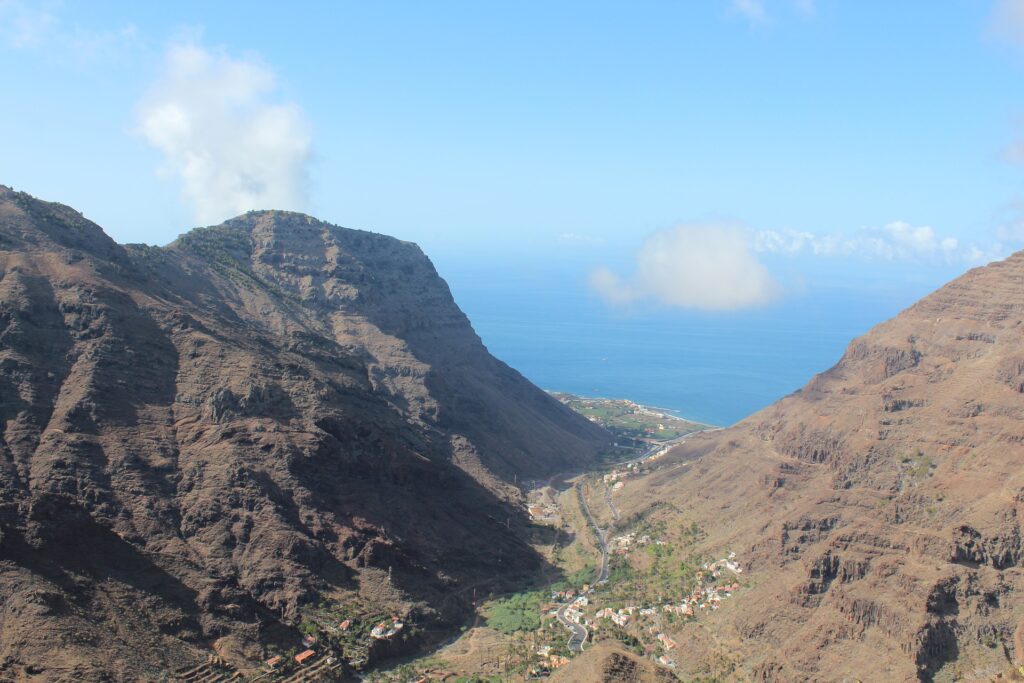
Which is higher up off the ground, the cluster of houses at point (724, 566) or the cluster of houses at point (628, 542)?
the cluster of houses at point (628, 542)

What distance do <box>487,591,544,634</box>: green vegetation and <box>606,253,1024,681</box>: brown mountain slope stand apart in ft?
41.7

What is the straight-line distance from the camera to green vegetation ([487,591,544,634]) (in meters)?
76.9

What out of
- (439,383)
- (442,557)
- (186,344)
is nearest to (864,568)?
(442,557)

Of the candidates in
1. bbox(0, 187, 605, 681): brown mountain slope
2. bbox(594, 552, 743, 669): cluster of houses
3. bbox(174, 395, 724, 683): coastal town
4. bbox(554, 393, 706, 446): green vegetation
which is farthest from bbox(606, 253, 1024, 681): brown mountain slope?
bbox(554, 393, 706, 446): green vegetation

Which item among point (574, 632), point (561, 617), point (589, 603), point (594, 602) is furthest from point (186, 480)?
point (594, 602)

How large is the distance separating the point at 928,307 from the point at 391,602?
74.3 meters

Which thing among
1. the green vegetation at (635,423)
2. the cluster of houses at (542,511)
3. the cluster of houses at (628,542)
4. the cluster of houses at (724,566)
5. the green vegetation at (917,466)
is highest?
the green vegetation at (635,423)

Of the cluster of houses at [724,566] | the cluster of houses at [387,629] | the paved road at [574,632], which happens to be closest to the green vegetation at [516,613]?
the paved road at [574,632]

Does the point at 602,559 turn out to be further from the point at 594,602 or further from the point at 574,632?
the point at 574,632

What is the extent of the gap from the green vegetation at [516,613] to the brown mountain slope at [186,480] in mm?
3380

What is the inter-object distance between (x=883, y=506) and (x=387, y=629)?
141ft

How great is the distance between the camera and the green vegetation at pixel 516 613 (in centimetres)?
7688

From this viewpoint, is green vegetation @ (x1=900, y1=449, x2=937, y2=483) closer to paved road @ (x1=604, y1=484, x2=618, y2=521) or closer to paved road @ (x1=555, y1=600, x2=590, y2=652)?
paved road @ (x1=555, y1=600, x2=590, y2=652)

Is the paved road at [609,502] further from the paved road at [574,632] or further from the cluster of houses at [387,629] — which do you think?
the cluster of houses at [387,629]
